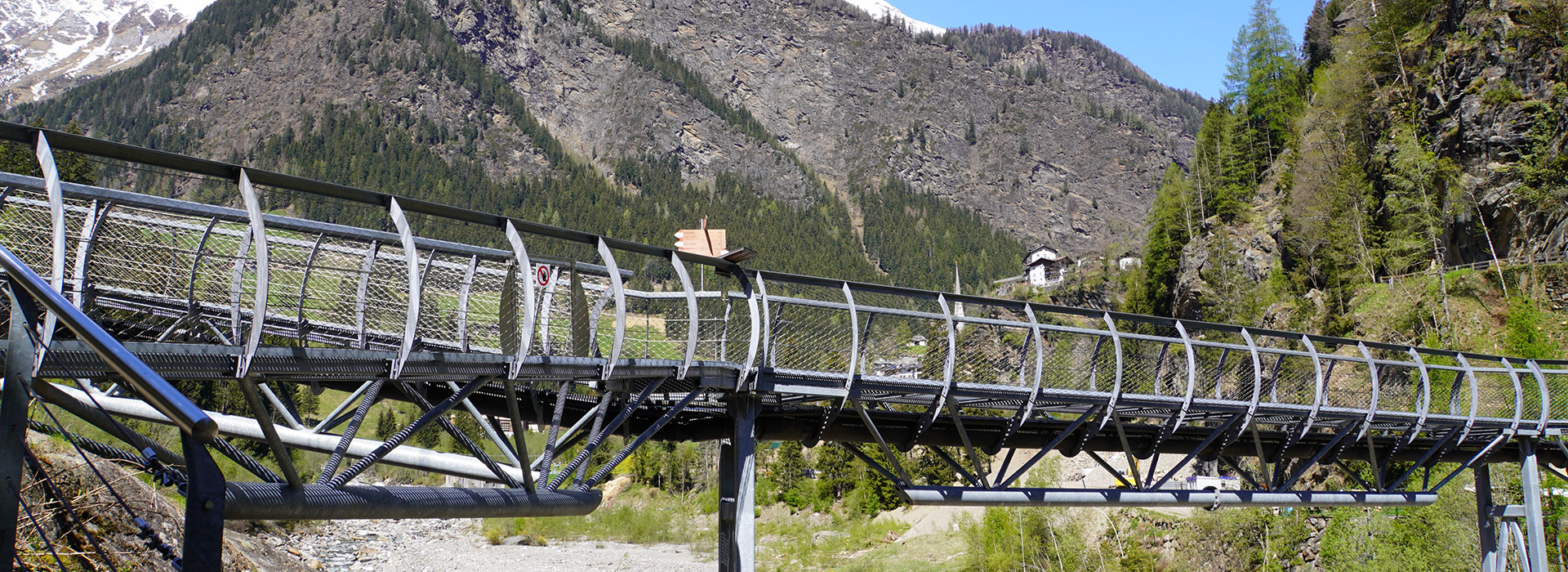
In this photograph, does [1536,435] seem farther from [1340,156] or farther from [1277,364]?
[1340,156]

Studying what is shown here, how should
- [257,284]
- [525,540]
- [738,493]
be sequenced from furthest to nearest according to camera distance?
[525,540], [738,493], [257,284]

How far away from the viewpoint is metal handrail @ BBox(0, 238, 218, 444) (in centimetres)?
386

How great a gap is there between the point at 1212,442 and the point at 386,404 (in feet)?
296

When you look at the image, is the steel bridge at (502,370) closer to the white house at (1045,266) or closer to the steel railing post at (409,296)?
the steel railing post at (409,296)

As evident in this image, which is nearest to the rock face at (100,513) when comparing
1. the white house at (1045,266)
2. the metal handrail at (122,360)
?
the metal handrail at (122,360)

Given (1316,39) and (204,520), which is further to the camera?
(1316,39)

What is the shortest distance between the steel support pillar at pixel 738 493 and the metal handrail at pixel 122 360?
25.6 ft

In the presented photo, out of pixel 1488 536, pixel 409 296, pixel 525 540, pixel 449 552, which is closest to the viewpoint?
pixel 409 296

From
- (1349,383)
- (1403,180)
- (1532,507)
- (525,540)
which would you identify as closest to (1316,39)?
(1403,180)

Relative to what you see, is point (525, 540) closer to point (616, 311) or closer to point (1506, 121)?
point (1506, 121)

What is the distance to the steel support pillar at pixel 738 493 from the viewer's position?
37.8ft

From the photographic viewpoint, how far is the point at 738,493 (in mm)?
11750

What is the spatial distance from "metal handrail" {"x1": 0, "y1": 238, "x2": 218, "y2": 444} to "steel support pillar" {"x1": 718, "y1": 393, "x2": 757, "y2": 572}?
308 inches

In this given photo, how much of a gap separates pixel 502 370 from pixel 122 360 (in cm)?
469
